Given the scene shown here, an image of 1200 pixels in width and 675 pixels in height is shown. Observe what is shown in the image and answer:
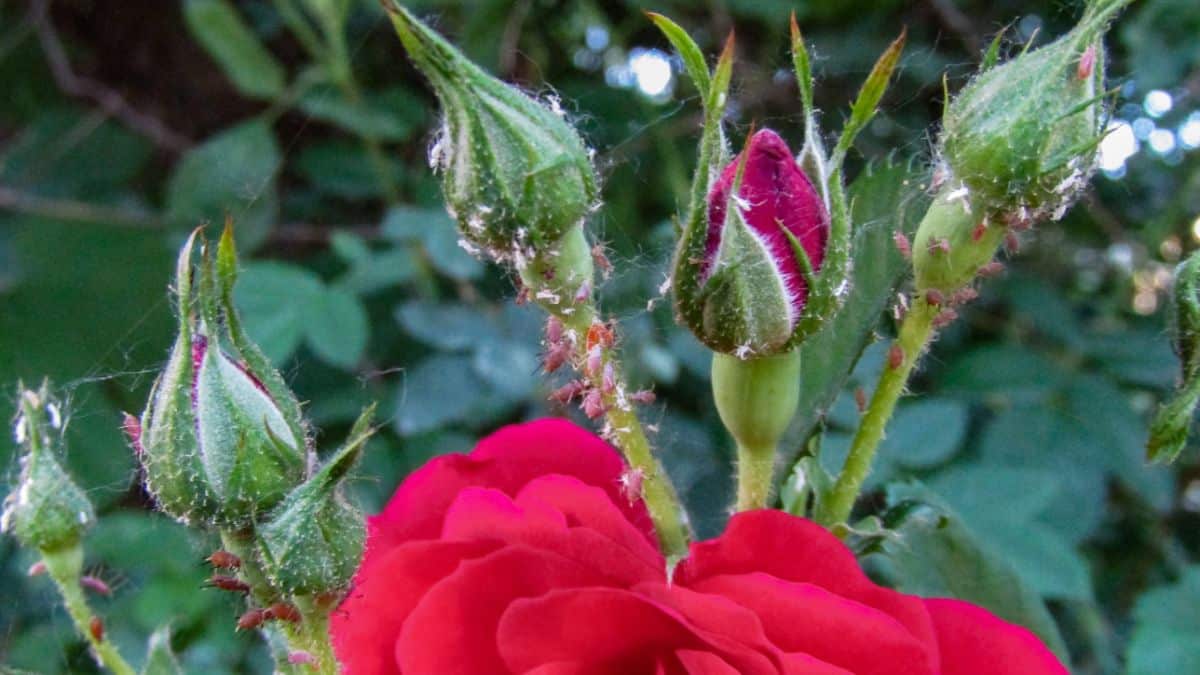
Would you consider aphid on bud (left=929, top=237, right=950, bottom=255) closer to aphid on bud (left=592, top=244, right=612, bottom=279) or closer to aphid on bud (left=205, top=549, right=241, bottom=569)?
aphid on bud (left=592, top=244, right=612, bottom=279)

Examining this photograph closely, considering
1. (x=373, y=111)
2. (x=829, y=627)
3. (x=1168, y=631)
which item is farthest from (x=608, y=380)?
(x=373, y=111)

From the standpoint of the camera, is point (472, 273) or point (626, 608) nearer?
point (626, 608)

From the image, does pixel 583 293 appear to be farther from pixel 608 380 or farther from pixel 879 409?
pixel 879 409

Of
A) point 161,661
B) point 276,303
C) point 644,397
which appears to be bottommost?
point 161,661

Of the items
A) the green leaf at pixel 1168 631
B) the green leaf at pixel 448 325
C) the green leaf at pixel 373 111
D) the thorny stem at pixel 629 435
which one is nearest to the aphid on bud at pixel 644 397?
the thorny stem at pixel 629 435

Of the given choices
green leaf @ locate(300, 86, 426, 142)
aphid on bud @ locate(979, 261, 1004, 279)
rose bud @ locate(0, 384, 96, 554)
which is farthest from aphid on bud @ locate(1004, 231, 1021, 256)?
green leaf @ locate(300, 86, 426, 142)

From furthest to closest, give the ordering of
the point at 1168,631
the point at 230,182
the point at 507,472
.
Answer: the point at 230,182
the point at 1168,631
the point at 507,472

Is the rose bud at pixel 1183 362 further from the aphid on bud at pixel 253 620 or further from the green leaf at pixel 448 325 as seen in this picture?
the green leaf at pixel 448 325
